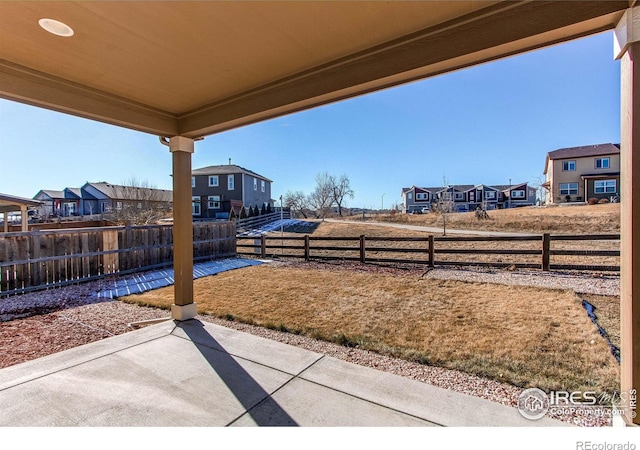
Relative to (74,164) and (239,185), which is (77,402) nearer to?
(239,185)

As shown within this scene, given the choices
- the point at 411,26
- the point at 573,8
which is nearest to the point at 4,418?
the point at 411,26

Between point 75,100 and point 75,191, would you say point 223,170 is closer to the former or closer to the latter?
point 75,191

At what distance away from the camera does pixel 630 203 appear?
179 cm

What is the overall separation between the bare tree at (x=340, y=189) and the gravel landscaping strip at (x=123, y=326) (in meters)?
32.2

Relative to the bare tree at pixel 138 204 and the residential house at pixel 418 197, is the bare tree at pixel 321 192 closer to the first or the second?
the residential house at pixel 418 197

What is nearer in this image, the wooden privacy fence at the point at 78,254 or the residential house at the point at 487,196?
the wooden privacy fence at the point at 78,254

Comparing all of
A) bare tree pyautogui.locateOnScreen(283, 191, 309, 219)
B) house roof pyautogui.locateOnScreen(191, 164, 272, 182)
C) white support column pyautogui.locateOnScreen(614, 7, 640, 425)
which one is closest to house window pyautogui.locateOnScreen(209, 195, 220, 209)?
house roof pyautogui.locateOnScreen(191, 164, 272, 182)

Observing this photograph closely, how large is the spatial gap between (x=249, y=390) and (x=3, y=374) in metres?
2.35

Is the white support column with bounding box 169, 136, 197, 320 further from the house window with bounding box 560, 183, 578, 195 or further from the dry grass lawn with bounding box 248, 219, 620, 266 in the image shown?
the house window with bounding box 560, 183, 578, 195

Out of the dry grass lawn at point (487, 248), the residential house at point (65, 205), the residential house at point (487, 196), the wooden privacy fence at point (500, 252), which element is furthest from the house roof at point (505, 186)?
the residential house at point (65, 205)

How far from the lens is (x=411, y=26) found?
2199 mm

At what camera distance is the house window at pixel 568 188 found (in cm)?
2519

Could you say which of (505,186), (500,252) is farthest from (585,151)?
(500,252)
